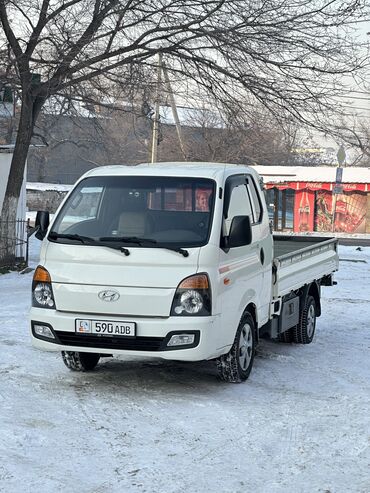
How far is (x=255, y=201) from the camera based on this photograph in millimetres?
7836

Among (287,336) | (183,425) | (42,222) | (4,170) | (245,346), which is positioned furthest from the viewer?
(4,170)

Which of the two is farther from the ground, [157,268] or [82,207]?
[82,207]

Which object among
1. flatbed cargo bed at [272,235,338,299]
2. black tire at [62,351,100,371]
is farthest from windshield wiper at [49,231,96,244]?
flatbed cargo bed at [272,235,338,299]

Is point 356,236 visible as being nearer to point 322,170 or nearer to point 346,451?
point 322,170

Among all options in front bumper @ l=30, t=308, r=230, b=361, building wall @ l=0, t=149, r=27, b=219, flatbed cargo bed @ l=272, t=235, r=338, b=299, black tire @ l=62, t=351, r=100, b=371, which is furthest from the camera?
building wall @ l=0, t=149, r=27, b=219

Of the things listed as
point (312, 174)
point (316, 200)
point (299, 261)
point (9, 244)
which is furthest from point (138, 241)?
point (316, 200)

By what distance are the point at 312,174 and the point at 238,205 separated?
33.2 m

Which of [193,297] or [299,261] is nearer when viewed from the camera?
[193,297]

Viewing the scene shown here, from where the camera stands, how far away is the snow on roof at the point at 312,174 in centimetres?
3897

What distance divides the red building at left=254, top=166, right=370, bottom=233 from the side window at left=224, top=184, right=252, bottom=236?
31.8 metres

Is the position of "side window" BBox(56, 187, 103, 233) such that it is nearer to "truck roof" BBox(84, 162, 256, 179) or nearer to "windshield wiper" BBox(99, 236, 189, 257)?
"truck roof" BBox(84, 162, 256, 179)

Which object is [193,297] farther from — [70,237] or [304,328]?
[304,328]

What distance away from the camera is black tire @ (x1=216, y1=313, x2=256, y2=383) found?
6996mm

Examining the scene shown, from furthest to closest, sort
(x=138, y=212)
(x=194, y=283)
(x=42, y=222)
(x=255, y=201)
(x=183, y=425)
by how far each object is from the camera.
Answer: (x=255, y=201) → (x=42, y=222) → (x=138, y=212) → (x=194, y=283) → (x=183, y=425)
